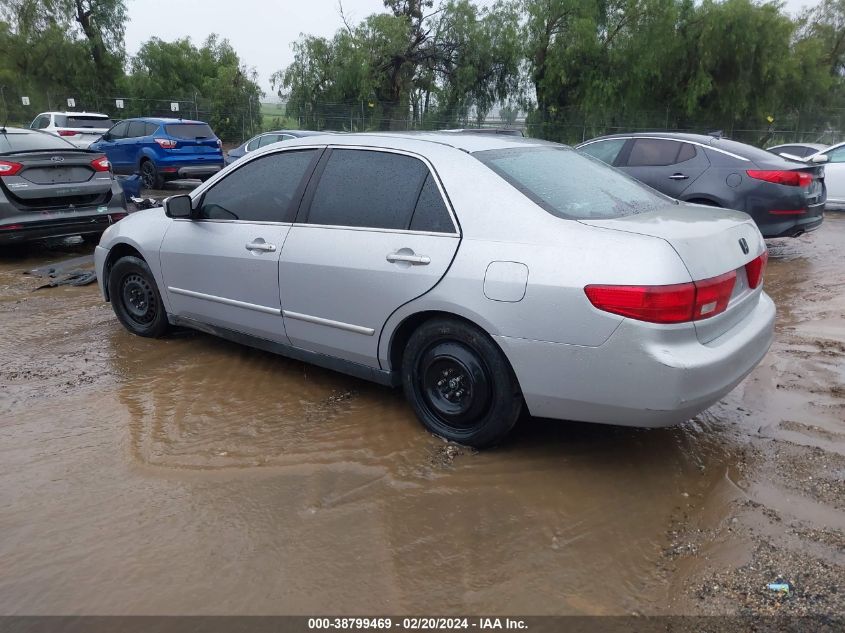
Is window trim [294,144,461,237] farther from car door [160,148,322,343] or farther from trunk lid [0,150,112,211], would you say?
trunk lid [0,150,112,211]

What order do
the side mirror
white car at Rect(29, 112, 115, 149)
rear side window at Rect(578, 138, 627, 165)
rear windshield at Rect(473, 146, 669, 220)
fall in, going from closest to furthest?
1. rear windshield at Rect(473, 146, 669, 220)
2. the side mirror
3. rear side window at Rect(578, 138, 627, 165)
4. white car at Rect(29, 112, 115, 149)

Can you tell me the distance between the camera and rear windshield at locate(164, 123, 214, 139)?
1594 centimetres

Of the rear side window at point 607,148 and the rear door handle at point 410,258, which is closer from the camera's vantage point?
the rear door handle at point 410,258

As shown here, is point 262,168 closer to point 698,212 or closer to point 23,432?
point 23,432

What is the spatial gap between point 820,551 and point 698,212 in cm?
185

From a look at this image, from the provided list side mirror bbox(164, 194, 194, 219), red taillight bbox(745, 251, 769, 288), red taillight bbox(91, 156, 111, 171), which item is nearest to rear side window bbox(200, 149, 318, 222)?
side mirror bbox(164, 194, 194, 219)

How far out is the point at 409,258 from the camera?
355cm

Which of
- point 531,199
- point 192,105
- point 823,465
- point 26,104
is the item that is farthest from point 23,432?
point 26,104

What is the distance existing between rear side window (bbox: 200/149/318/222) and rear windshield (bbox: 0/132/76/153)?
477 cm

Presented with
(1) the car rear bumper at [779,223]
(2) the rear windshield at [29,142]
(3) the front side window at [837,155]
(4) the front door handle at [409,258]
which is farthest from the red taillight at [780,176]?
(2) the rear windshield at [29,142]

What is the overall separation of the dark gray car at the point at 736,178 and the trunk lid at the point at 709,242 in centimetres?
414

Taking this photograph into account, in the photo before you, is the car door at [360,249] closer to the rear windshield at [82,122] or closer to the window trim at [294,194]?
the window trim at [294,194]

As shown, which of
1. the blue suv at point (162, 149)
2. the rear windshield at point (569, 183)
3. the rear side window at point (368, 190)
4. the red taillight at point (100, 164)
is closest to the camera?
the rear windshield at point (569, 183)

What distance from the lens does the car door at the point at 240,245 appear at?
4266 millimetres
